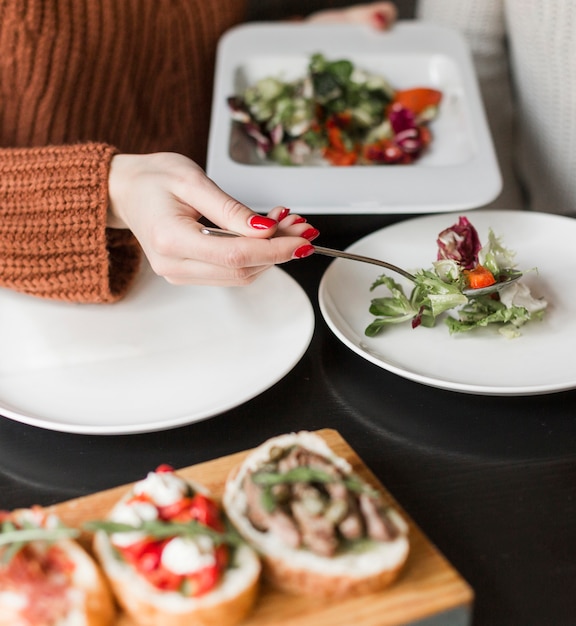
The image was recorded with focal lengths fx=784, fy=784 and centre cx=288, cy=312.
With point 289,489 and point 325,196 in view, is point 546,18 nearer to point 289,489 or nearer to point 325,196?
point 325,196

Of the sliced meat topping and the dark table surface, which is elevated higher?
the sliced meat topping

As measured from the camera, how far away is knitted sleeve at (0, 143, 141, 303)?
1.01 m

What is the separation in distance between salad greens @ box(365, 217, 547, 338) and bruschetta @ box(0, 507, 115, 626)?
1.53 ft

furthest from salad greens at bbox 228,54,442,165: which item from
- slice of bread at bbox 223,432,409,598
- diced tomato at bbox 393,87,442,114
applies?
slice of bread at bbox 223,432,409,598

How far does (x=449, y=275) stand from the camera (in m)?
0.96

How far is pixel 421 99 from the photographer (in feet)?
4.94

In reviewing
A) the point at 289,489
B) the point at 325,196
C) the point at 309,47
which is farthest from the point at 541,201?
the point at 289,489

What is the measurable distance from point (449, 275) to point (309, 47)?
0.83 meters

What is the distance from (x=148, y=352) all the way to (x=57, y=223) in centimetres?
22

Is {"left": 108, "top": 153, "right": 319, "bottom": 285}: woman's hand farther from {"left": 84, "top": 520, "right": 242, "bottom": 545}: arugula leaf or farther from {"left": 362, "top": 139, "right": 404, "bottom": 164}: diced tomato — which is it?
{"left": 362, "top": 139, "right": 404, "bottom": 164}: diced tomato

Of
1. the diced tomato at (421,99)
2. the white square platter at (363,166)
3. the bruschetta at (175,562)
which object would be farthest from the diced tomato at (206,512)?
the diced tomato at (421,99)

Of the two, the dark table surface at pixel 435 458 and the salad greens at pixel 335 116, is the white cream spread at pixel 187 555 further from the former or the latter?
the salad greens at pixel 335 116

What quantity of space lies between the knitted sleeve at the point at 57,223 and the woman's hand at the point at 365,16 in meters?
0.83

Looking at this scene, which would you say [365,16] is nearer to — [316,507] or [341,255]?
[341,255]
